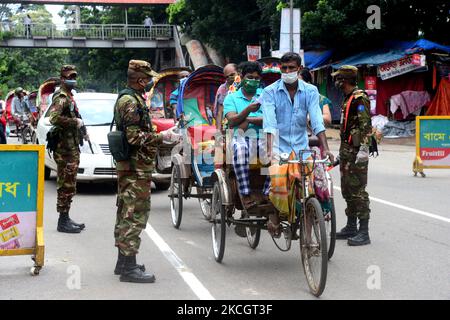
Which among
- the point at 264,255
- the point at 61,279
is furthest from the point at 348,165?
the point at 61,279

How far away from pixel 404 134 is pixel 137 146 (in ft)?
72.0

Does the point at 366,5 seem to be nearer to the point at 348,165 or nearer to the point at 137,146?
the point at 348,165

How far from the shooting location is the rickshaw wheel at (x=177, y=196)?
9.27 m

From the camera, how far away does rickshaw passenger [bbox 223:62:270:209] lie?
23.0 feet

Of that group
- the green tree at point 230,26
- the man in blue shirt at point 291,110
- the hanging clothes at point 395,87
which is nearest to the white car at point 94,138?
the man in blue shirt at point 291,110

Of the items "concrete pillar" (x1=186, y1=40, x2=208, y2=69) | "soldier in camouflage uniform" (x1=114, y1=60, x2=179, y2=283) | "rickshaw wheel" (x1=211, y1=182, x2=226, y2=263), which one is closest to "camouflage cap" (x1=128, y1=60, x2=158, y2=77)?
"soldier in camouflage uniform" (x1=114, y1=60, x2=179, y2=283)

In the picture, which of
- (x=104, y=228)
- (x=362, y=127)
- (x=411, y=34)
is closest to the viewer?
Answer: (x=362, y=127)

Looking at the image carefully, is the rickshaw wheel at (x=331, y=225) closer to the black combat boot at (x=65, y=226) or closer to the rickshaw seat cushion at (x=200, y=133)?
the rickshaw seat cushion at (x=200, y=133)

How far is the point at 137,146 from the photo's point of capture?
6586 mm

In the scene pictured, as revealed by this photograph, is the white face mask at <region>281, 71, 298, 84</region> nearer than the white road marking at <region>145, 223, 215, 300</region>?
No

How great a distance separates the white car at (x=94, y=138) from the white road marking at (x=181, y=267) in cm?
334

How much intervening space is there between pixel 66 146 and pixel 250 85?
9.36 ft

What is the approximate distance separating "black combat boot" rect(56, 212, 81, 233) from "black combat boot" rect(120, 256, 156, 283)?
8.71 ft

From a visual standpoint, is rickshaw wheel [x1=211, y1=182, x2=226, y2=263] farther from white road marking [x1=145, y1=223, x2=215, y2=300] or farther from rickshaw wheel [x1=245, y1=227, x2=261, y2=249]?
rickshaw wheel [x1=245, y1=227, x2=261, y2=249]
